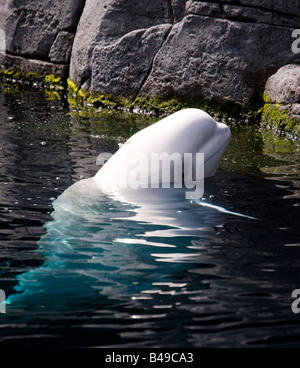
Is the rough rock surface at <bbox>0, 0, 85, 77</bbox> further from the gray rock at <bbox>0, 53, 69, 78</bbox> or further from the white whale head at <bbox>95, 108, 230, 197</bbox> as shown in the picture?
the white whale head at <bbox>95, 108, 230, 197</bbox>

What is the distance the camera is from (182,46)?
37.4 feet

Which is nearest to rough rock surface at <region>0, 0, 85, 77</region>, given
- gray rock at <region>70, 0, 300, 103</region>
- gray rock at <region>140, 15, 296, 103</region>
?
gray rock at <region>70, 0, 300, 103</region>

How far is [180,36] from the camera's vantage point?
1145cm

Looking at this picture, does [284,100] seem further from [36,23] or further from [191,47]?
[36,23]

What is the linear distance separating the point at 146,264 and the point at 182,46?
25.4 feet

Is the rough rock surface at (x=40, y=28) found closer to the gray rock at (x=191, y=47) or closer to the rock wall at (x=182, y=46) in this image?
the rock wall at (x=182, y=46)

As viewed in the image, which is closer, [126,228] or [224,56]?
[126,228]

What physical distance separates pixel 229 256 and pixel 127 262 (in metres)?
0.80

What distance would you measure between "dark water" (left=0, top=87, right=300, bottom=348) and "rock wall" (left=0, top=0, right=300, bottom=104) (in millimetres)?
4212

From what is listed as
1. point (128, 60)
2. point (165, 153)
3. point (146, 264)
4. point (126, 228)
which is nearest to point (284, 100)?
point (128, 60)

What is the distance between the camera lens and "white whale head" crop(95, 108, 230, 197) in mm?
5977

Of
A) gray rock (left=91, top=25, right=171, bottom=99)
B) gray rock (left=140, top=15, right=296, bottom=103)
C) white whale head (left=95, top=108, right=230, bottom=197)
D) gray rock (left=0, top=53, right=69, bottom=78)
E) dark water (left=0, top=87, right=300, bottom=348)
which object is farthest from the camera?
gray rock (left=0, top=53, right=69, bottom=78)

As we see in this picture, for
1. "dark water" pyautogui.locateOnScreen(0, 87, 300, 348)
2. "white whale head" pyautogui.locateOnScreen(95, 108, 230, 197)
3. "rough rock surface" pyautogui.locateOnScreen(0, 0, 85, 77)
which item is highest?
"rough rock surface" pyautogui.locateOnScreen(0, 0, 85, 77)

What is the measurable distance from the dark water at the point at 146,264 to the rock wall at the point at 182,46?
4212mm
